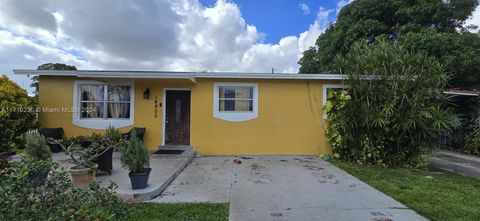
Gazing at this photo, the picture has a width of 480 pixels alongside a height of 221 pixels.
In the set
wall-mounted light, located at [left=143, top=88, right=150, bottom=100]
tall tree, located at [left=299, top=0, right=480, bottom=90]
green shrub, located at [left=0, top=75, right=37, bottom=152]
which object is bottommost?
green shrub, located at [left=0, top=75, right=37, bottom=152]

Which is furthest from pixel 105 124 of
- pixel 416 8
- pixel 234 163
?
pixel 416 8

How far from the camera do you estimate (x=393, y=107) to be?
7.71 meters

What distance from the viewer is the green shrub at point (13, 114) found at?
25.8ft

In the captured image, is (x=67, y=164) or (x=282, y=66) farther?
(x=282, y=66)

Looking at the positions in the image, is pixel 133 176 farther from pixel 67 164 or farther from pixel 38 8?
pixel 38 8

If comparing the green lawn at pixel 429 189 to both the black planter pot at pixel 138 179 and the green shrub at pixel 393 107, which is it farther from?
the black planter pot at pixel 138 179

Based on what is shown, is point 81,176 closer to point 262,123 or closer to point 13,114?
point 13,114

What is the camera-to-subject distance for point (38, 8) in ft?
34.0

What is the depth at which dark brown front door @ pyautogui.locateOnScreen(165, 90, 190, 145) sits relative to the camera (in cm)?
978

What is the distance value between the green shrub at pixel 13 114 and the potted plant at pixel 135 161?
5.23 meters

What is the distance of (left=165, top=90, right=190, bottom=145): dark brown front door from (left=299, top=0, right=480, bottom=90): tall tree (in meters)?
8.50

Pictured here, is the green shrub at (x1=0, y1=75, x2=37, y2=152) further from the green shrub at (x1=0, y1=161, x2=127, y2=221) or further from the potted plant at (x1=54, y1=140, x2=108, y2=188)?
the green shrub at (x1=0, y1=161, x2=127, y2=221)

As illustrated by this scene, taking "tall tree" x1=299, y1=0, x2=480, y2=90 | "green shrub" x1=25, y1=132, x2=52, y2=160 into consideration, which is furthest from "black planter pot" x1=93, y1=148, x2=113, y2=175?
"tall tree" x1=299, y1=0, x2=480, y2=90

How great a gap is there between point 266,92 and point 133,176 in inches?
223
